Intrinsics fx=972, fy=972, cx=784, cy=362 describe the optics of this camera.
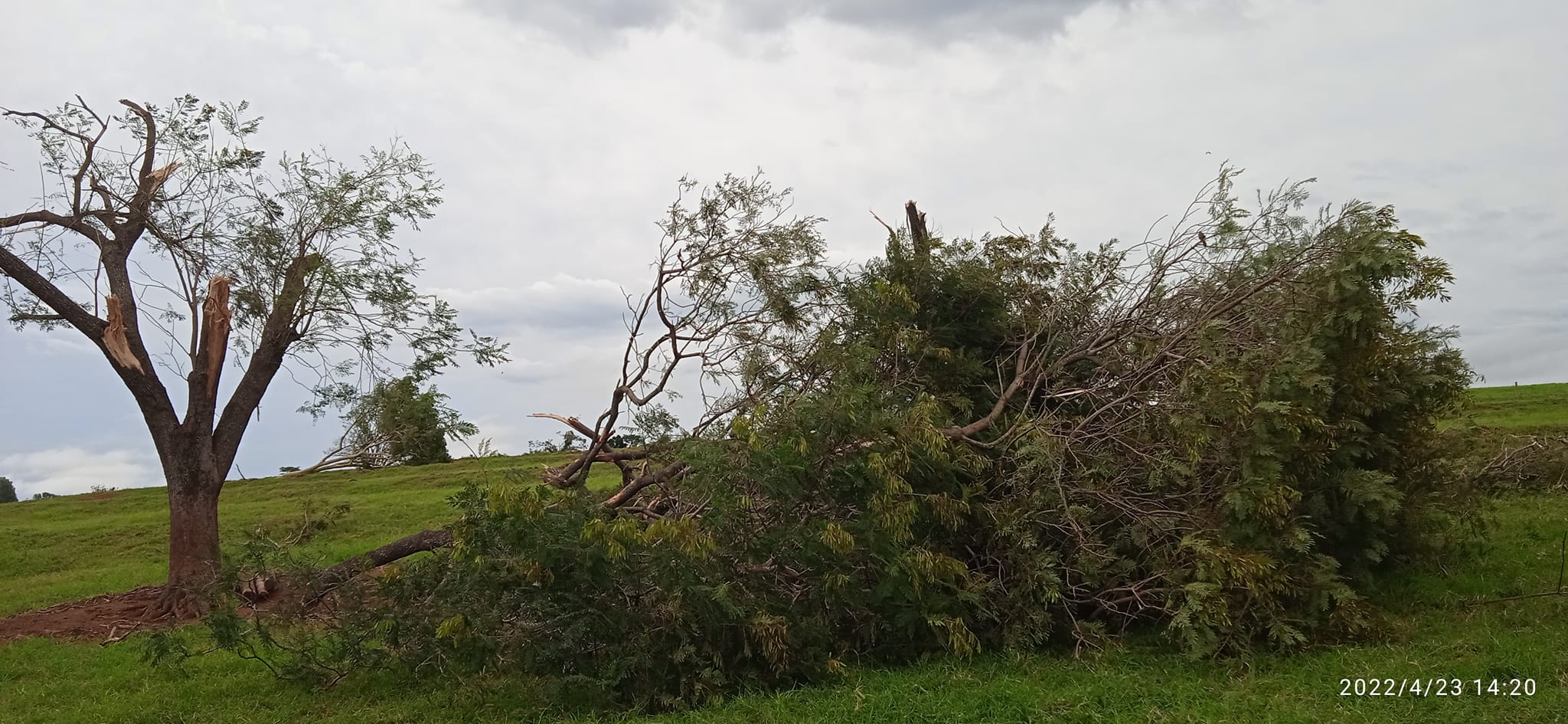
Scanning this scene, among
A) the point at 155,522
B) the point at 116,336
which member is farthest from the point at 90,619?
the point at 155,522

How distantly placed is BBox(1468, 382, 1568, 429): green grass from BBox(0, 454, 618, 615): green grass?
16.7 meters

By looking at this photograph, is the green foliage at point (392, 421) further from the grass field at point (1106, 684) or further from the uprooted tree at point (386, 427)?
the grass field at point (1106, 684)

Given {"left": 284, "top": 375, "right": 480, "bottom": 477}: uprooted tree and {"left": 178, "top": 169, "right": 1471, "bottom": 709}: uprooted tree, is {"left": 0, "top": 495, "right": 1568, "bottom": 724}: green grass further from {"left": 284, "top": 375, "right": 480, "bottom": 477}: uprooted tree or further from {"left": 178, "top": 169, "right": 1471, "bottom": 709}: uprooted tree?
{"left": 284, "top": 375, "right": 480, "bottom": 477}: uprooted tree

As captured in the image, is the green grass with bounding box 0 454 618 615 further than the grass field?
Yes

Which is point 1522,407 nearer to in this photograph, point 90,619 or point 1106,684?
point 1106,684

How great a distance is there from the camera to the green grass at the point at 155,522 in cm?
1545

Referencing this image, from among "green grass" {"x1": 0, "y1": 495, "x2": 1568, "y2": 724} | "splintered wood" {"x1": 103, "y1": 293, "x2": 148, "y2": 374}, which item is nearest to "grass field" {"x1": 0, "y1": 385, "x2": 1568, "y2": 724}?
"green grass" {"x1": 0, "y1": 495, "x2": 1568, "y2": 724}

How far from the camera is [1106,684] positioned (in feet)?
19.9

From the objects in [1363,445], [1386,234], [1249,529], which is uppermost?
[1386,234]

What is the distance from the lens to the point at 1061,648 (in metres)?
7.13

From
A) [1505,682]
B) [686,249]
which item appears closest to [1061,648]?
[1505,682]

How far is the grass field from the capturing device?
216 inches

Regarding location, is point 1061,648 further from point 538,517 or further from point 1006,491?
point 538,517

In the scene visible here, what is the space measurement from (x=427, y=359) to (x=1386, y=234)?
435 inches
